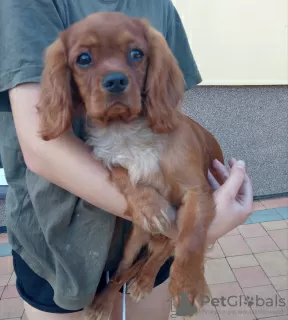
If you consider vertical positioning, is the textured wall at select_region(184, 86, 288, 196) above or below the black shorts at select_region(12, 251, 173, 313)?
below

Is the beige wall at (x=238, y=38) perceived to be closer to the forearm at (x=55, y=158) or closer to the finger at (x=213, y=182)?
the finger at (x=213, y=182)

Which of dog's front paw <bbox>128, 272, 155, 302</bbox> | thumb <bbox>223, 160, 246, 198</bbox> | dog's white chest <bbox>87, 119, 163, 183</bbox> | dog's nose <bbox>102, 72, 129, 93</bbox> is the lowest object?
dog's front paw <bbox>128, 272, 155, 302</bbox>

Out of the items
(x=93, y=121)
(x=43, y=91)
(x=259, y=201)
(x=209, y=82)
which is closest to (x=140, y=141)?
(x=93, y=121)

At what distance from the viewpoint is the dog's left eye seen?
1.03 meters

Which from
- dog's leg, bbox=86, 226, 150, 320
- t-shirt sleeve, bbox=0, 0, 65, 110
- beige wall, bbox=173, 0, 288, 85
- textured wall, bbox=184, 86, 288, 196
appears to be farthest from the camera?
textured wall, bbox=184, 86, 288, 196

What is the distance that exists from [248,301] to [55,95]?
6.15ft

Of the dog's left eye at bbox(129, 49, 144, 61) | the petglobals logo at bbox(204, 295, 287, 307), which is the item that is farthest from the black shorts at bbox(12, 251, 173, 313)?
the petglobals logo at bbox(204, 295, 287, 307)

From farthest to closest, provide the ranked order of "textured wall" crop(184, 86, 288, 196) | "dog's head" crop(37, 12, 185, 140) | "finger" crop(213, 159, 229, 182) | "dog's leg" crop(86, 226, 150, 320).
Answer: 1. "textured wall" crop(184, 86, 288, 196)
2. "finger" crop(213, 159, 229, 182)
3. "dog's leg" crop(86, 226, 150, 320)
4. "dog's head" crop(37, 12, 185, 140)

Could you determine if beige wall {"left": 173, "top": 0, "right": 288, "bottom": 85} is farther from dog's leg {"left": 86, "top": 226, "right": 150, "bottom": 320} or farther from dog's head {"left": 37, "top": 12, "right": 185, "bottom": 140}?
dog's leg {"left": 86, "top": 226, "right": 150, "bottom": 320}

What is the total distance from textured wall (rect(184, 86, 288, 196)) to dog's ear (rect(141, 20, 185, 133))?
1.92 m

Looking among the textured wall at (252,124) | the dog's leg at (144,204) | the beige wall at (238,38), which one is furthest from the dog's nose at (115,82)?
the textured wall at (252,124)

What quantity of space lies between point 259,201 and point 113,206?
265cm

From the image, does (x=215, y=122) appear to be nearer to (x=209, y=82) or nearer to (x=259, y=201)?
(x=209, y=82)

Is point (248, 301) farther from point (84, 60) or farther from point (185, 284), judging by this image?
point (84, 60)
